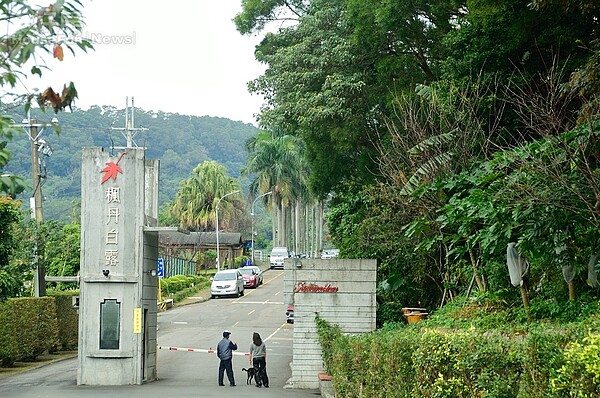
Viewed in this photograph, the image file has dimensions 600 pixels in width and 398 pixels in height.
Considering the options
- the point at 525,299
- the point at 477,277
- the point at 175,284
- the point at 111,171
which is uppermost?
the point at 111,171

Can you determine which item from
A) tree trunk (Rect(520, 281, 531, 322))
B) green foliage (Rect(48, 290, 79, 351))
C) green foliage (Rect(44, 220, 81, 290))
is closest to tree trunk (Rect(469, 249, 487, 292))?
tree trunk (Rect(520, 281, 531, 322))

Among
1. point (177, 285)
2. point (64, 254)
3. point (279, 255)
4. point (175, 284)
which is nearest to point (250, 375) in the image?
point (64, 254)

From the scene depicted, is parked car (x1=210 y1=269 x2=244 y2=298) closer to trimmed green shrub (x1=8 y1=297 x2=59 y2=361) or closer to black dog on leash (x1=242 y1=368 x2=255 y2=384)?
trimmed green shrub (x1=8 y1=297 x2=59 y2=361)

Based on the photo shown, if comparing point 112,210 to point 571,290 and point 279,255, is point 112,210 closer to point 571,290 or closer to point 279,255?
point 571,290

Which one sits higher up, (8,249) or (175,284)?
(8,249)

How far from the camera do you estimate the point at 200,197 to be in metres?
86.9

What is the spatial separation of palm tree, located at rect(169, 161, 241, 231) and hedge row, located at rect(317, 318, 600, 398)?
239 ft

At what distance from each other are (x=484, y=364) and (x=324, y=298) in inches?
615

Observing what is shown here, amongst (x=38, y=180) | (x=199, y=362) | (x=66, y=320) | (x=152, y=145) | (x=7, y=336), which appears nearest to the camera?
(x=199, y=362)

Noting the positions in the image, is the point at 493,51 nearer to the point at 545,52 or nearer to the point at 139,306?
the point at 545,52

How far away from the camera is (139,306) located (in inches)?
974

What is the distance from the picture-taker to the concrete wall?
23.8m

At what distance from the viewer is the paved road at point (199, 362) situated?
22298 millimetres

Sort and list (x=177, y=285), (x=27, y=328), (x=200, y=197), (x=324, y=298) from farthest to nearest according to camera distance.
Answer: (x=200, y=197)
(x=177, y=285)
(x=27, y=328)
(x=324, y=298)
